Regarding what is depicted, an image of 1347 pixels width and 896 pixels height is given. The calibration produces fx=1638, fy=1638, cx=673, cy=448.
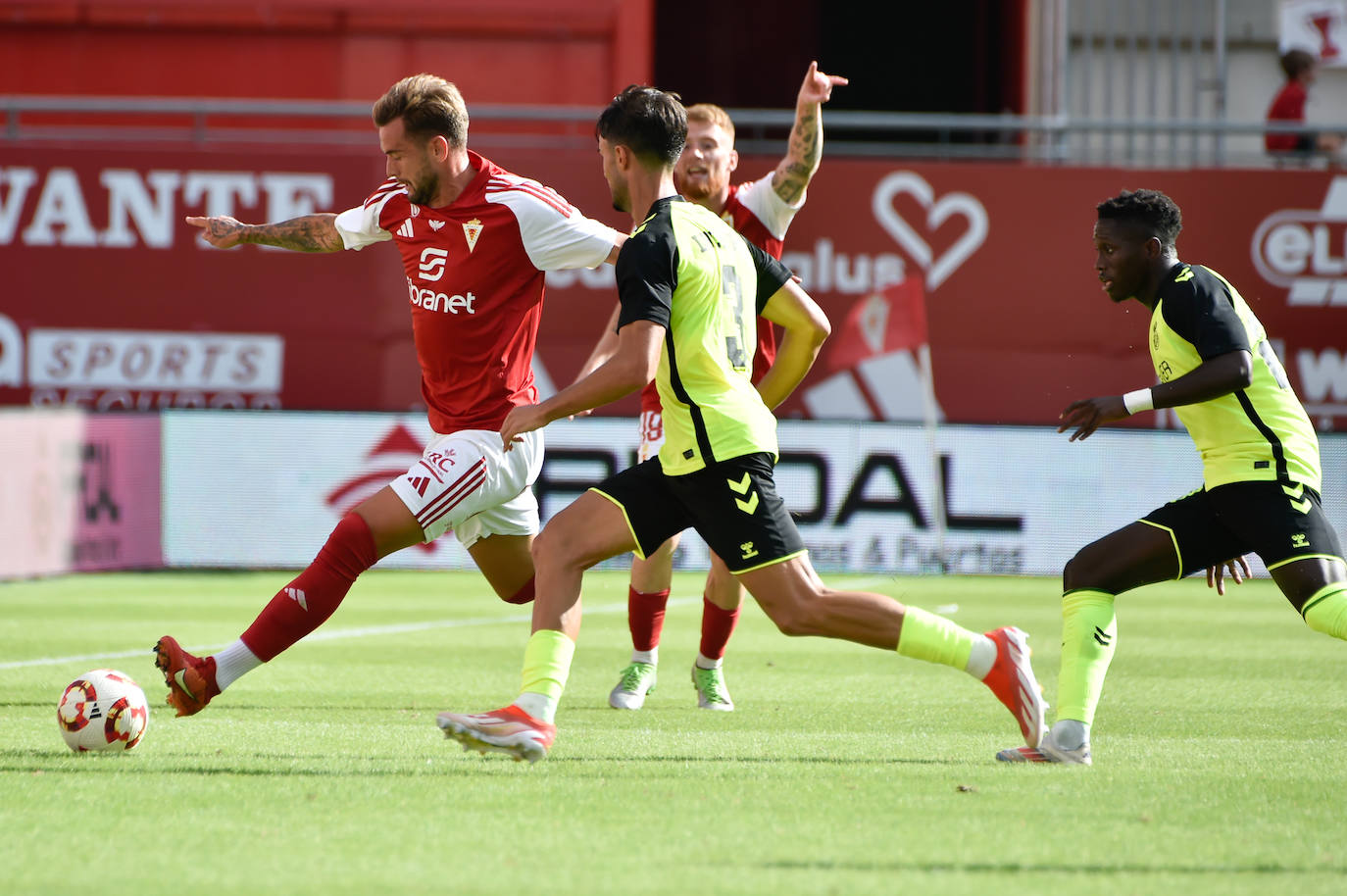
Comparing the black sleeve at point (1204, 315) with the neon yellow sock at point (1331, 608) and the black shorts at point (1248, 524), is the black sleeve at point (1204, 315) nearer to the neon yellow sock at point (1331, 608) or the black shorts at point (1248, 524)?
the black shorts at point (1248, 524)

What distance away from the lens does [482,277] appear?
614 cm

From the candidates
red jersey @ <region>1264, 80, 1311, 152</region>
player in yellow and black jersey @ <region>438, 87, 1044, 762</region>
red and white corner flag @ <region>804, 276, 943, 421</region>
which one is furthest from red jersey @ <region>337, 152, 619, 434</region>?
red jersey @ <region>1264, 80, 1311, 152</region>

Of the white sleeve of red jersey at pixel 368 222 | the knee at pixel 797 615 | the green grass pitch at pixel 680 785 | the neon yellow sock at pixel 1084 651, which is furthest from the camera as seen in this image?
the white sleeve of red jersey at pixel 368 222

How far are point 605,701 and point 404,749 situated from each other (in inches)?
63.0

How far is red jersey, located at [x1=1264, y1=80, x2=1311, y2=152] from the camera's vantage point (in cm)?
1731

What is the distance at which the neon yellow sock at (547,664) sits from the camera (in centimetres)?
519

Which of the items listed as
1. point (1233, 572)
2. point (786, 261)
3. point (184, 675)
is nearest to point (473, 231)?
point (184, 675)

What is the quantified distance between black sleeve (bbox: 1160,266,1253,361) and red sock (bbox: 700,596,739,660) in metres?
2.46

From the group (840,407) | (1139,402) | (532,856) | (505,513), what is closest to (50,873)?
(532,856)

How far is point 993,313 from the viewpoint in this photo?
16.9 m

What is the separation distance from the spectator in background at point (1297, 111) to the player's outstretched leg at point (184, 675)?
562 inches

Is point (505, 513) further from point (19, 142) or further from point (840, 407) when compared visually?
point (19, 142)

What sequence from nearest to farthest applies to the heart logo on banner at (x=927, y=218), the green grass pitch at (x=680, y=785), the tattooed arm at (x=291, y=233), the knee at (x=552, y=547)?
1. the green grass pitch at (x=680, y=785)
2. the knee at (x=552, y=547)
3. the tattooed arm at (x=291, y=233)
4. the heart logo on banner at (x=927, y=218)

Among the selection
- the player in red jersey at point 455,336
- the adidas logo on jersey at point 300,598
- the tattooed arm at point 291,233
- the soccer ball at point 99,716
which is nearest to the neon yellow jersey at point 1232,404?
the player in red jersey at point 455,336
